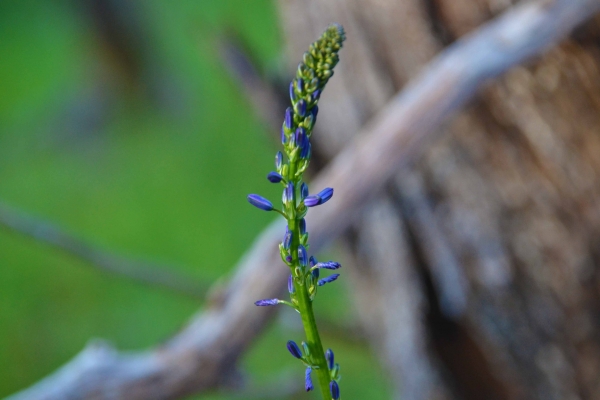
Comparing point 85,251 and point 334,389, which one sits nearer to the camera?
point 334,389

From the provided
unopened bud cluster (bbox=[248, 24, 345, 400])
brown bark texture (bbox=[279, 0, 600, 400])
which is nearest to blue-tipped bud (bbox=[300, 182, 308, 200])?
unopened bud cluster (bbox=[248, 24, 345, 400])

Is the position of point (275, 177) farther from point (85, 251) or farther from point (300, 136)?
point (85, 251)

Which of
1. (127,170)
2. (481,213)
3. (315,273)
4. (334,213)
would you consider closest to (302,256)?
(315,273)

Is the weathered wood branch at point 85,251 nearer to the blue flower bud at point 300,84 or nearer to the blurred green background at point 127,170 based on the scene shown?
the blurred green background at point 127,170

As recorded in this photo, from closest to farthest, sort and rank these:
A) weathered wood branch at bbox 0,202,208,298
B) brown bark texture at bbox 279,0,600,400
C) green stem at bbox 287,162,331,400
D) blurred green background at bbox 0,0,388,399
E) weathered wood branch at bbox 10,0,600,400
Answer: green stem at bbox 287,162,331,400, weathered wood branch at bbox 10,0,600,400, brown bark texture at bbox 279,0,600,400, weathered wood branch at bbox 0,202,208,298, blurred green background at bbox 0,0,388,399

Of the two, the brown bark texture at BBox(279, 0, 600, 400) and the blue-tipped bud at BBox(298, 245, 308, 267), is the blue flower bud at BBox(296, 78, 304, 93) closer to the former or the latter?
the blue-tipped bud at BBox(298, 245, 308, 267)

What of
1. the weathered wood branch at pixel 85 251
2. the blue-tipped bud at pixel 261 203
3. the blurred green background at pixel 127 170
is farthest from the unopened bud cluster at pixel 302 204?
the blurred green background at pixel 127 170
